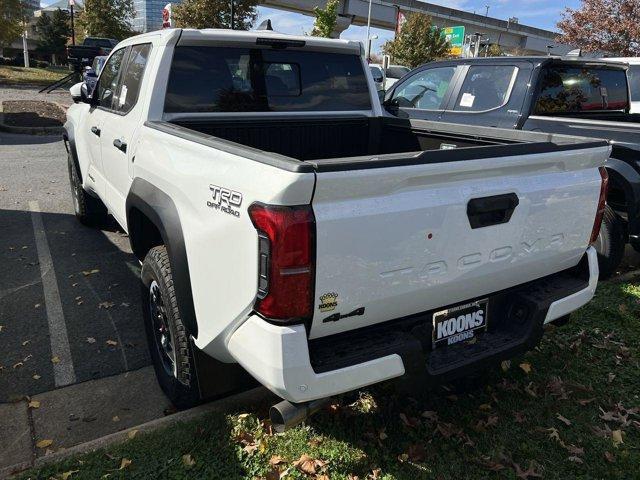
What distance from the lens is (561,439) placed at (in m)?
2.90

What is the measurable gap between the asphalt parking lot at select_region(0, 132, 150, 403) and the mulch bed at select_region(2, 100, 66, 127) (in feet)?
22.5

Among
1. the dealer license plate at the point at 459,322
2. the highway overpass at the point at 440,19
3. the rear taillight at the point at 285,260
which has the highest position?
the highway overpass at the point at 440,19

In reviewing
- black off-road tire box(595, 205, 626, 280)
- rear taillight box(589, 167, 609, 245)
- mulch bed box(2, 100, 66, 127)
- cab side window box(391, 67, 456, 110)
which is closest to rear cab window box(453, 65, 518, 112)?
cab side window box(391, 67, 456, 110)

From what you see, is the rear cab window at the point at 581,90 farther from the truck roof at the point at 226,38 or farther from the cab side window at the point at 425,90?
the truck roof at the point at 226,38

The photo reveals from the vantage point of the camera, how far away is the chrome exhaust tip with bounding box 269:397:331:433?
7.07ft

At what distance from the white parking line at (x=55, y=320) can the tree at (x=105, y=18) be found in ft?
117

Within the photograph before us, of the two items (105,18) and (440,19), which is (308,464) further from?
(440,19)

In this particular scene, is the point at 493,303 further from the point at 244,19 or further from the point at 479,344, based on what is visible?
the point at 244,19

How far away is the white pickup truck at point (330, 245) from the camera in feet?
6.47

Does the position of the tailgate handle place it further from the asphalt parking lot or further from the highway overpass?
the highway overpass

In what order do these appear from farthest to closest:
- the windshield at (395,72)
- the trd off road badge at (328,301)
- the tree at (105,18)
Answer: the tree at (105,18) < the windshield at (395,72) < the trd off road badge at (328,301)

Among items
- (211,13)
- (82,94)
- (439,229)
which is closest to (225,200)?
(439,229)

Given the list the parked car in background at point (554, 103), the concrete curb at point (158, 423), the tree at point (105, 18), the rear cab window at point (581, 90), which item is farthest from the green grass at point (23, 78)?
the concrete curb at point (158, 423)

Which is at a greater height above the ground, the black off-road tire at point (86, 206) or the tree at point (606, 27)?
the tree at point (606, 27)
